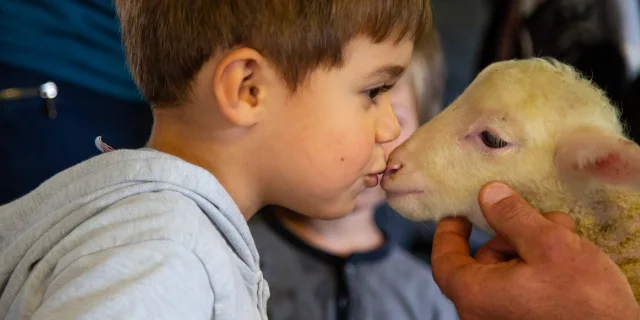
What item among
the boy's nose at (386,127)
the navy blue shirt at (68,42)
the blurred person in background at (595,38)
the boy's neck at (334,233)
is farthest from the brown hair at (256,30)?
the blurred person in background at (595,38)

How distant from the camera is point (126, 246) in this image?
0.56 metres

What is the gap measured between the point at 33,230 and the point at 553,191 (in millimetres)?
607

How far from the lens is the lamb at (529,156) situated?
2.58 ft

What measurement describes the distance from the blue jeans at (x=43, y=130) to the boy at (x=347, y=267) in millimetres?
338

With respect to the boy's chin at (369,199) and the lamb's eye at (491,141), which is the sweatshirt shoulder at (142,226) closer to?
the lamb's eye at (491,141)

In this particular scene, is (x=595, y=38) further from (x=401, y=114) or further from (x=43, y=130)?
(x=43, y=130)

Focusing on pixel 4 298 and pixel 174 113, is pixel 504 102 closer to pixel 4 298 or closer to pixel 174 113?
pixel 174 113

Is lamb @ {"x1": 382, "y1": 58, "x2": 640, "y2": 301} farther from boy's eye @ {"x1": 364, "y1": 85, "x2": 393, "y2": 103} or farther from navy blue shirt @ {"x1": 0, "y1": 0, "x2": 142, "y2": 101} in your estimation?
navy blue shirt @ {"x1": 0, "y1": 0, "x2": 142, "y2": 101}

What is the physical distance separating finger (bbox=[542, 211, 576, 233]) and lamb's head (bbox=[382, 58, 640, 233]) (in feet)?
0.12

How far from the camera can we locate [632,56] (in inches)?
61.0

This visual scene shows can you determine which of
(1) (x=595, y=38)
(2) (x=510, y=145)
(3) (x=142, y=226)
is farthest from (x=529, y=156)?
(1) (x=595, y=38)

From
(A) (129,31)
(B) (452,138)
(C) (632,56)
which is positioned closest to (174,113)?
(A) (129,31)

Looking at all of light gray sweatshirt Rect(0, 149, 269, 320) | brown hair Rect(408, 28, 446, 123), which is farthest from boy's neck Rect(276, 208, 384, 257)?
light gray sweatshirt Rect(0, 149, 269, 320)

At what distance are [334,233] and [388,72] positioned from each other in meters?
0.54
